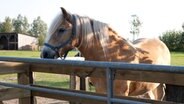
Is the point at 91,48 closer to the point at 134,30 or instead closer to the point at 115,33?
the point at 115,33

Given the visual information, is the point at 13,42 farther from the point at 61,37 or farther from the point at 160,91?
the point at 61,37

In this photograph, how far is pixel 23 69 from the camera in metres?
3.73

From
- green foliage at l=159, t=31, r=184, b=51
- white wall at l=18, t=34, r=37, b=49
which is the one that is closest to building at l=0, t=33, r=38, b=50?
white wall at l=18, t=34, r=37, b=49

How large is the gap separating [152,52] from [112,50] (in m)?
1.17

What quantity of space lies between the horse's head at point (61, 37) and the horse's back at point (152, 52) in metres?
1.12

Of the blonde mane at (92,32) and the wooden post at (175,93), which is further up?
the blonde mane at (92,32)

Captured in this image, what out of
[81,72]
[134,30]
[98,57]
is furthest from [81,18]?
[134,30]

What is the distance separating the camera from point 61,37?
4.09 m

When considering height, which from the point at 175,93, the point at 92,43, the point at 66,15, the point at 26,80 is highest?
the point at 66,15

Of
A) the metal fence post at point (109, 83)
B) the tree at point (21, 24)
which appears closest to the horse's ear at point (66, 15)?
the metal fence post at point (109, 83)

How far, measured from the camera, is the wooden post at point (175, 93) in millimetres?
5645

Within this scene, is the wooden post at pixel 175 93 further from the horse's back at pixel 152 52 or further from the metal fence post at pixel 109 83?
the metal fence post at pixel 109 83

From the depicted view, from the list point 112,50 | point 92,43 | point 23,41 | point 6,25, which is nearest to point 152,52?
point 112,50

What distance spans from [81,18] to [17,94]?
4.04 feet
